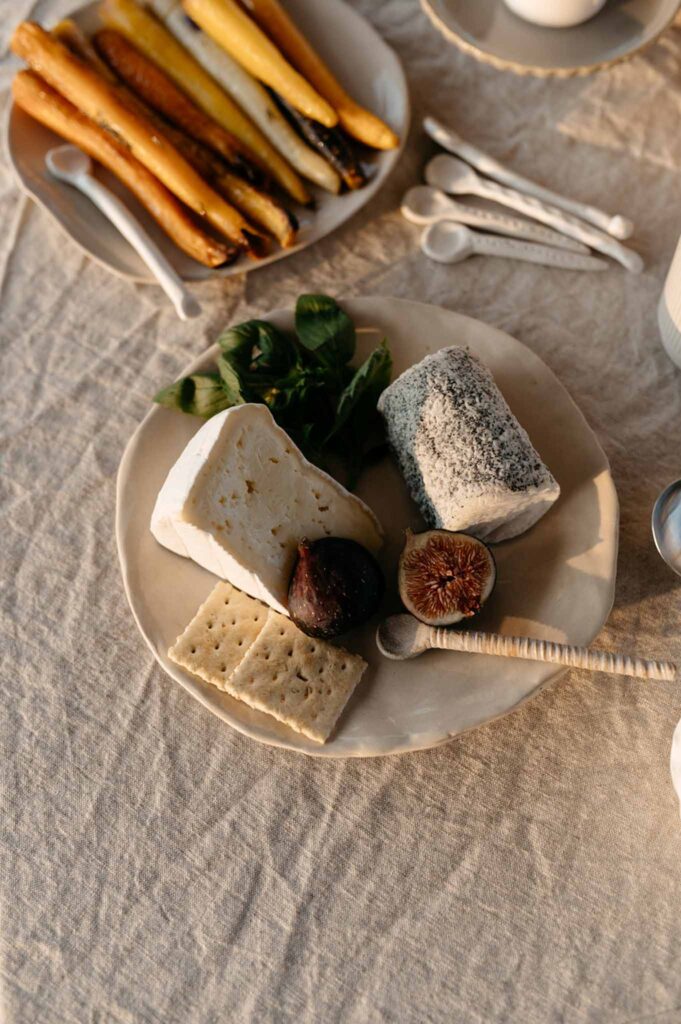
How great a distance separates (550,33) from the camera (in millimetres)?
1088

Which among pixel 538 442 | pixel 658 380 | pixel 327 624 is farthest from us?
pixel 658 380

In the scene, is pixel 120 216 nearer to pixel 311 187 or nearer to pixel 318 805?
pixel 311 187

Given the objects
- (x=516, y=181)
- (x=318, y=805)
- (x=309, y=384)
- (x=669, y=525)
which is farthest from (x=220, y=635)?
(x=516, y=181)

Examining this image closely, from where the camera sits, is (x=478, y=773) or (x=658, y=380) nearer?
(x=478, y=773)

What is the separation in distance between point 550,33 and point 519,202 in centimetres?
25

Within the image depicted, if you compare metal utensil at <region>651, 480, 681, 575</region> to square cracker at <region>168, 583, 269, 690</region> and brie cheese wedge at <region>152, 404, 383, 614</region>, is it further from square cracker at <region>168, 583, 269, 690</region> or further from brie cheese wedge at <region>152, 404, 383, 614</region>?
square cracker at <region>168, 583, 269, 690</region>

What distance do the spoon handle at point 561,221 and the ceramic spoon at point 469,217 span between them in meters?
0.01

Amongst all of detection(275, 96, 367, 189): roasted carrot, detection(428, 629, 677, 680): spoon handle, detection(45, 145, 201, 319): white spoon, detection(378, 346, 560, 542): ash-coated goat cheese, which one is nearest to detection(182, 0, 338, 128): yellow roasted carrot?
detection(275, 96, 367, 189): roasted carrot

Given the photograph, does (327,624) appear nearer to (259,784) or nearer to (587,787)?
(259,784)

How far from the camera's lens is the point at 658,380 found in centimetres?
120

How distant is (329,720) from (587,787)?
0.32m

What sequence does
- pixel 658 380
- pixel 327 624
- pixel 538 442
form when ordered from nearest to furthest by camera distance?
pixel 327 624 < pixel 538 442 < pixel 658 380

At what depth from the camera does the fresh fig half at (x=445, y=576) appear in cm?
98

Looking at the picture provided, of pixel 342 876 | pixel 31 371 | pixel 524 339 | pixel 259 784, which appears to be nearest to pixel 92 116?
pixel 31 371
